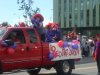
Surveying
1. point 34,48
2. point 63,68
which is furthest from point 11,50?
point 63,68

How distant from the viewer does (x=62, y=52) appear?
16125 millimetres

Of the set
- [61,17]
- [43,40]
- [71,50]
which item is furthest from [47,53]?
[61,17]

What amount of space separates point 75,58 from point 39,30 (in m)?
2.49

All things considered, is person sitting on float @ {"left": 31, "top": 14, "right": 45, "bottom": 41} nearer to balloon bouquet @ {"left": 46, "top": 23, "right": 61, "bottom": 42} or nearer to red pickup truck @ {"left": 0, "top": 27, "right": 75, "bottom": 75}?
red pickup truck @ {"left": 0, "top": 27, "right": 75, "bottom": 75}

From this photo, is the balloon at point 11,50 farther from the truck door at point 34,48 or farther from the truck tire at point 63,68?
the truck tire at point 63,68

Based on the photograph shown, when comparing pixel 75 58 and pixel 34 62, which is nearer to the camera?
pixel 34 62

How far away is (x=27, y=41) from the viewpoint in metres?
14.6

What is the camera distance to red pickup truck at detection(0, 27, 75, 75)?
13.6 metres

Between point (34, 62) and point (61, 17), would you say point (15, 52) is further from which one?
point (61, 17)

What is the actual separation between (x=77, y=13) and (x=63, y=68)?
8657 cm

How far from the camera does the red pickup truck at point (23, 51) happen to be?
535 inches

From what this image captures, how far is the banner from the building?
7982 cm

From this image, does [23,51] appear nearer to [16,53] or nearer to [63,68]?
[16,53]

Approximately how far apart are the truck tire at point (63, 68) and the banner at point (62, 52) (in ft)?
0.82
